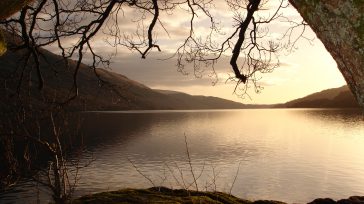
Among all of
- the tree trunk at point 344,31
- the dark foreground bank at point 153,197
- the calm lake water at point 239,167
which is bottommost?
the calm lake water at point 239,167

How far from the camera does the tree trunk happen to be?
1.47m

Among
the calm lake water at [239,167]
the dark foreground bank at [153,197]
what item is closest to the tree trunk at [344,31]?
the dark foreground bank at [153,197]

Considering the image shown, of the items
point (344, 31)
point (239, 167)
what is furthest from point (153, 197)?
point (239, 167)

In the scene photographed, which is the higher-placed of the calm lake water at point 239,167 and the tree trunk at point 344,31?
the tree trunk at point 344,31

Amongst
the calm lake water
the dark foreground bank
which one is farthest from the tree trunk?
the calm lake water

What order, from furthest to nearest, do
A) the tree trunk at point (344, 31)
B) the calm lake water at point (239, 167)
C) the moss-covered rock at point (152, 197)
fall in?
the calm lake water at point (239, 167) → the moss-covered rock at point (152, 197) → the tree trunk at point (344, 31)

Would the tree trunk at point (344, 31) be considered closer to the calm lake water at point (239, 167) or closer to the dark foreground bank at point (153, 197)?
the dark foreground bank at point (153, 197)

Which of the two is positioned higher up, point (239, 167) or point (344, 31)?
point (344, 31)

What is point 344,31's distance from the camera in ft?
5.01

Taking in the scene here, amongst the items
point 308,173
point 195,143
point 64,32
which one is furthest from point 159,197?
point 195,143

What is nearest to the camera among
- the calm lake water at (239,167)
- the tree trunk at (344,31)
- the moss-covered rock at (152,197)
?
the tree trunk at (344,31)

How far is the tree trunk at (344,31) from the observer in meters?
1.47

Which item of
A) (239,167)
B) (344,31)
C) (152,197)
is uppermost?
(344,31)

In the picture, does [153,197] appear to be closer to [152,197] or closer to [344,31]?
[152,197]
